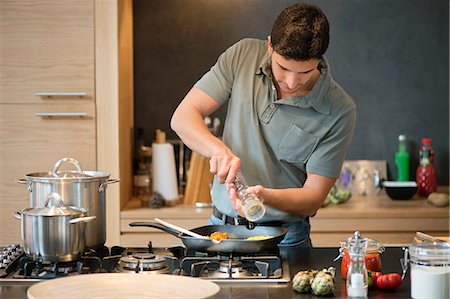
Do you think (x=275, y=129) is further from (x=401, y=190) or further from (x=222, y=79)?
(x=401, y=190)

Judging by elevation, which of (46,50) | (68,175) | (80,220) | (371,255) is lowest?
(371,255)

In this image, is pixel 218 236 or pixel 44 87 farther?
pixel 44 87

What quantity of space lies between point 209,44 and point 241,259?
2474mm

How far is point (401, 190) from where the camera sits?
4738 millimetres

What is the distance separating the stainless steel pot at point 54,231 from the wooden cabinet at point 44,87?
1810mm

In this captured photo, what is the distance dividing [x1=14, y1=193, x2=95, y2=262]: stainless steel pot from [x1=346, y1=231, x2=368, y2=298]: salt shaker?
0.78 m

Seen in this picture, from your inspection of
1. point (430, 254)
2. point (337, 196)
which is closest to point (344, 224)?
point (337, 196)

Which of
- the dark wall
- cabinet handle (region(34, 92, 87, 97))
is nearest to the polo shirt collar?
cabinet handle (region(34, 92, 87, 97))

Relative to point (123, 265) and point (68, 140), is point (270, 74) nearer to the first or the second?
point (123, 265)

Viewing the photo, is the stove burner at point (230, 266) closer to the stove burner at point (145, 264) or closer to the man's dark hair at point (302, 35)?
the stove burner at point (145, 264)

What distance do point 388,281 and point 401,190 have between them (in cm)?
233

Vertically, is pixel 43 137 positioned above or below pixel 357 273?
above

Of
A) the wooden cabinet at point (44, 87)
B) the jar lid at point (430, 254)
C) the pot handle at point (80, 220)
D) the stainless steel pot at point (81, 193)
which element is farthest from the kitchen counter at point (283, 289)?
the wooden cabinet at point (44, 87)

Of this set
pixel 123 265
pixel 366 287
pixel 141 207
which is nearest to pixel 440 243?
pixel 366 287
